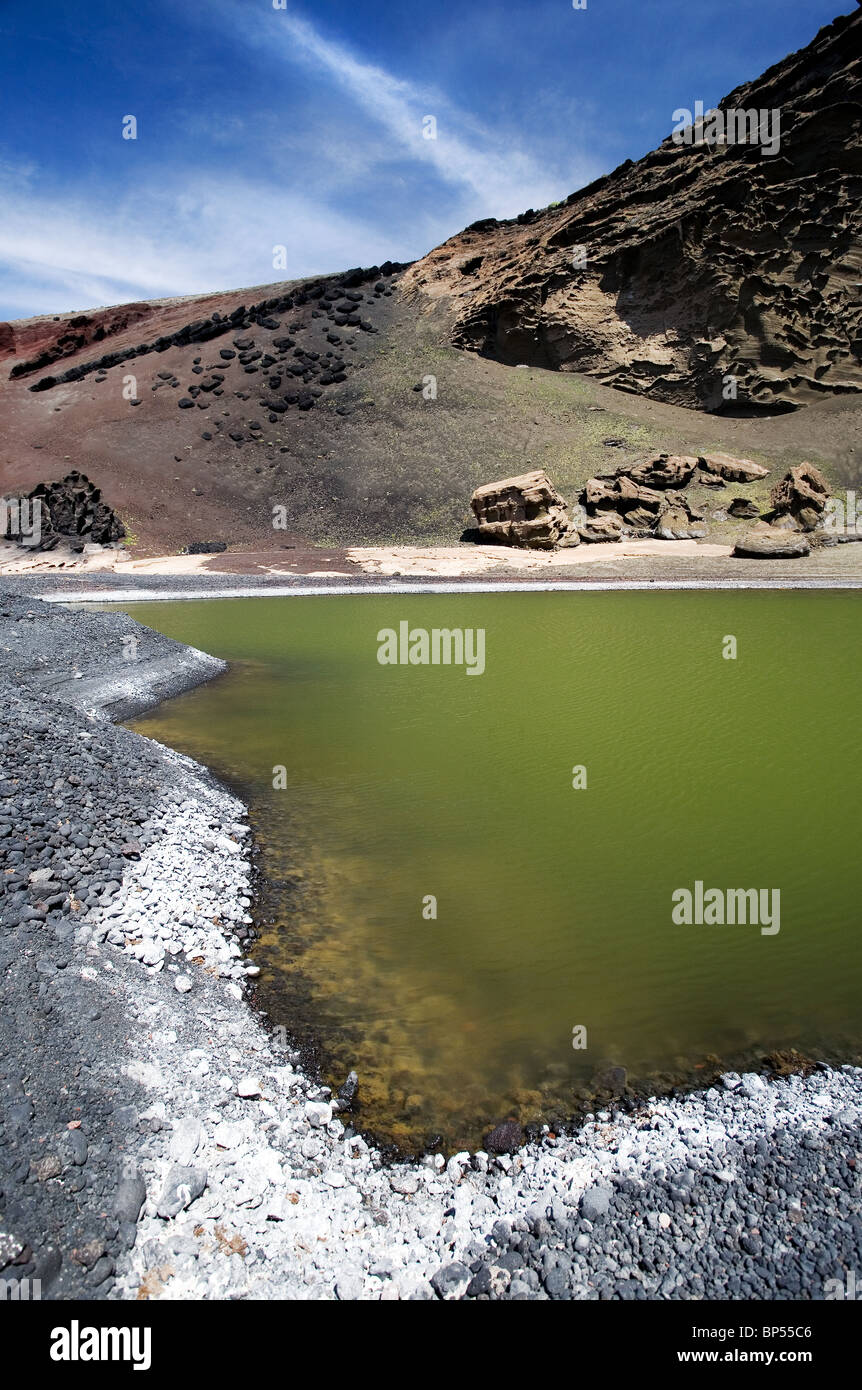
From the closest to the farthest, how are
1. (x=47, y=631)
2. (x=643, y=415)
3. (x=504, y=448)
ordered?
(x=47, y=631)
(x=504, y=448)
(x=643, y=415)

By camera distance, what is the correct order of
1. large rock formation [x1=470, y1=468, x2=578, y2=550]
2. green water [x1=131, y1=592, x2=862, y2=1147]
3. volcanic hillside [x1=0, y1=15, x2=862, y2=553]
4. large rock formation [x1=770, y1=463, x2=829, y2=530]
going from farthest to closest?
1. volcanic hillside [x1=0, y1=15, x2=862, y2=553]
2. large rock formation [x1=470, y1=468, x2=578, y2=550]
3. large rock formation [x1=770, y1=463, x2=829, y2=530]
4. green water [x1=131, y1=592, x2=862, y2=1147]

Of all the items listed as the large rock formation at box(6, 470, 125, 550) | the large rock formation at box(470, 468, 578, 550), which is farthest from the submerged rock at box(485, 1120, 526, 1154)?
the large rock formation at box(6, 470, 125, 550)

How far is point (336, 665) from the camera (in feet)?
55.0

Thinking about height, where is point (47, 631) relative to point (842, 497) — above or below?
below

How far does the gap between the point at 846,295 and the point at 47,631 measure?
160 ft

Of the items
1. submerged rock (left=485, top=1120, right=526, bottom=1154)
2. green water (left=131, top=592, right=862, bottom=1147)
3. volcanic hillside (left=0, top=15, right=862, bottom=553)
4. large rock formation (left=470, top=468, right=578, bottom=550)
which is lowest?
submerged rock (left=485, top=1120, right=526, bottom=1154)

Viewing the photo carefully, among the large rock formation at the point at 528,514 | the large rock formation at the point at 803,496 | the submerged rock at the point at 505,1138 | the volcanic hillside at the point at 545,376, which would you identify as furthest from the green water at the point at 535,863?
the volcanic hillside at the point at 545,376

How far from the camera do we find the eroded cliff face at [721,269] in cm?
4397

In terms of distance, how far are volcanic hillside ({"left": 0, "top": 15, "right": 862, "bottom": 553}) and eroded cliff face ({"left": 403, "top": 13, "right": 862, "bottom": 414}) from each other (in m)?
0.12

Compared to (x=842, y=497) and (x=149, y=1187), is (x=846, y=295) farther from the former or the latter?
(x=149, y=1187)

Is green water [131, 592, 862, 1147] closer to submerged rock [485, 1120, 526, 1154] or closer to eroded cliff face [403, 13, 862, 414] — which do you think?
submerged rock [485, 1120, 526, 1154]

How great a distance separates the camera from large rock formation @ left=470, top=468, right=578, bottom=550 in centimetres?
3391

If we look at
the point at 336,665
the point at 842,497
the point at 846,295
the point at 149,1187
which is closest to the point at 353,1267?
the point at 149,1187

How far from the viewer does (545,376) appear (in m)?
51.2
